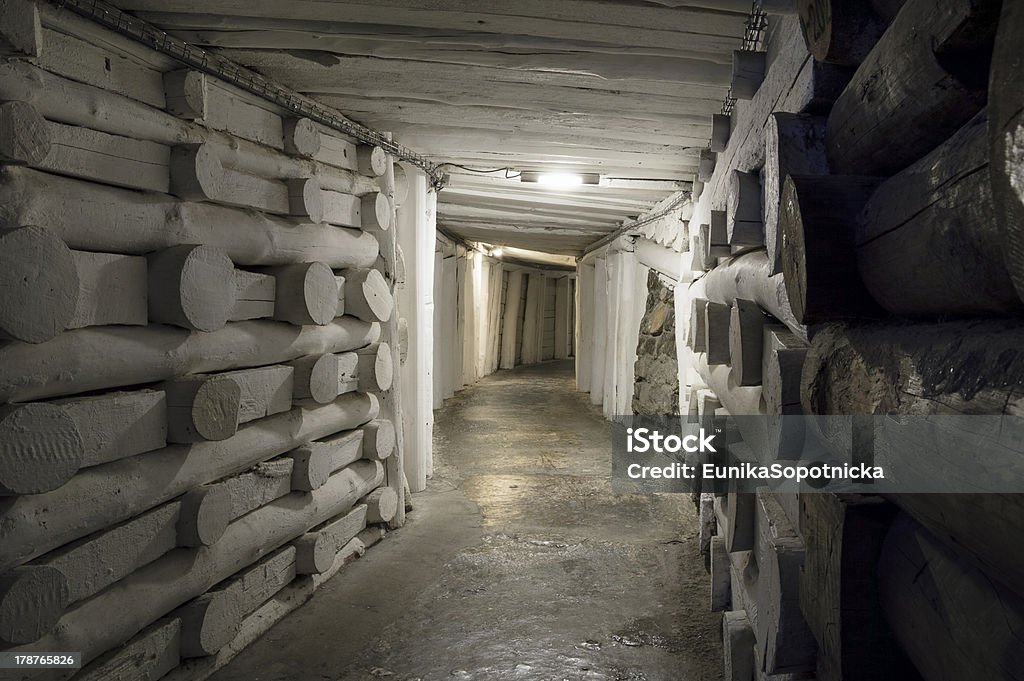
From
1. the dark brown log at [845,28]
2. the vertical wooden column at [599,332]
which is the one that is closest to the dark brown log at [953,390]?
the dark brown log at [845,28]

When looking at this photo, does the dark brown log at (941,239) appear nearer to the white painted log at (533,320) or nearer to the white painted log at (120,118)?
the white painted log at (120,118)

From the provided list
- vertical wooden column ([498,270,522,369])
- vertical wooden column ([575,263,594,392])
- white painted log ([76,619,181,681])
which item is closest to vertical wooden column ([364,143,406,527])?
white painted log ([76,619,181,681])

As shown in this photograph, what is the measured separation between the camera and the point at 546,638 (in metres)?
3.46

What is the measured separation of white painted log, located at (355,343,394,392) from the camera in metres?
4.54

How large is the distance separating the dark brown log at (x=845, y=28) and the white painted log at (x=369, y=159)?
335 cm

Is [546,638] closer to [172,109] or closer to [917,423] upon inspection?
[917,423]

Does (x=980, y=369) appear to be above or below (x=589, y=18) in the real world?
below

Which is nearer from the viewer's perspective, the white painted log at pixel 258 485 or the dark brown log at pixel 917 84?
the dark brown log at pixel 917 84

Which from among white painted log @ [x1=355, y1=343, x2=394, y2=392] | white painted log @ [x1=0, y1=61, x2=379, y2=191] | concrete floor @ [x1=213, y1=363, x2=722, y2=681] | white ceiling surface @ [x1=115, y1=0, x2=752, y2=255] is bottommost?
concrete floor @ [x1=213, y1=363, x2=722, y2=681]

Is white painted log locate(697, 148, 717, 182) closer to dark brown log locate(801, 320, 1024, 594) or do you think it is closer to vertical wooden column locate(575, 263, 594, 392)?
dark brown log locate(801, 320, 1024, 594)

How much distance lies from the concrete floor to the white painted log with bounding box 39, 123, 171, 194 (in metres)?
2.22

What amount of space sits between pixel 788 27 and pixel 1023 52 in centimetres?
190

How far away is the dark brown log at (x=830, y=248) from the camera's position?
1.54 m

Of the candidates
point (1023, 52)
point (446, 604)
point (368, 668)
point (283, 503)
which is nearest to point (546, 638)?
point (446, 604)
